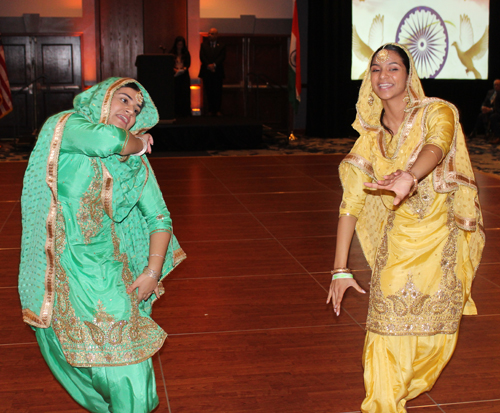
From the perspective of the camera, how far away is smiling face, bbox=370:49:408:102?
2.08 metres

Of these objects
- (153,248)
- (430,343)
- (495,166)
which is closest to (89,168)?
(153,248)

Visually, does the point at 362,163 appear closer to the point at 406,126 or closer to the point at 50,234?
the point at 406,126

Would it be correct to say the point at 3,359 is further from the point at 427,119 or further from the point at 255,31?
the point at 255,31

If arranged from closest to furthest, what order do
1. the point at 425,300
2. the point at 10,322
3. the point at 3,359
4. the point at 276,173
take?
the point at 425,300, the point at 3,359, the point at 10,322, the point at 276,173

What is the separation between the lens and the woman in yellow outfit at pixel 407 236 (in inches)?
81.8

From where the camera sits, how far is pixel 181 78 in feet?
36.7

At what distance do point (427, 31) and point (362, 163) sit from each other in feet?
34.2

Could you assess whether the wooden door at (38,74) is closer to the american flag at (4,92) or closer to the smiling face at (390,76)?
the american flag at (4,92)

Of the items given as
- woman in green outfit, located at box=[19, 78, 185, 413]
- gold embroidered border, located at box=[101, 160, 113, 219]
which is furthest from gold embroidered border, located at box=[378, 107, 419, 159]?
gold embroidered border, located at box=[101, 160, 113, 219]

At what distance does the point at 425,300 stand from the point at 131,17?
10.9m

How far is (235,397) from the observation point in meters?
2.49

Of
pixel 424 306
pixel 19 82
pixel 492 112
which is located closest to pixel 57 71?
pixel 19 82

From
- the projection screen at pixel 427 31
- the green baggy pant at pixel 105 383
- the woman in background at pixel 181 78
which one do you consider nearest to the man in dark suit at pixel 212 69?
A: the woman in background at pixel 181 78

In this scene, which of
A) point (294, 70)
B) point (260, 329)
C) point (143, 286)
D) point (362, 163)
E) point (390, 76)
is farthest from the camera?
point (294, 70)
